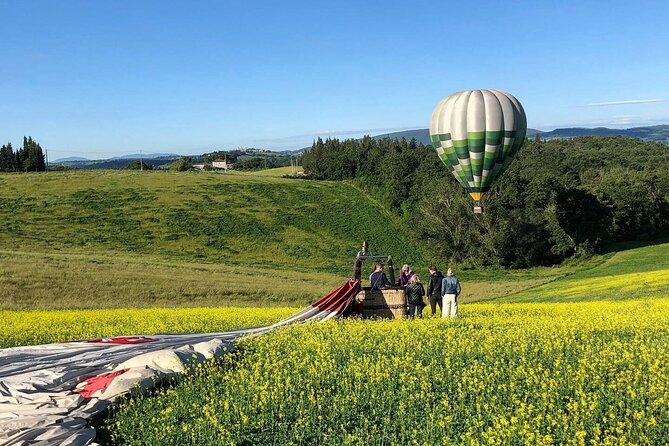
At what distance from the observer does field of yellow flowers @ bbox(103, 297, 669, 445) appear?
7969 millimetres

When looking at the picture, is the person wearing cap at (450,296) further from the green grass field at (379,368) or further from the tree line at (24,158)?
the tree line at (24,158)

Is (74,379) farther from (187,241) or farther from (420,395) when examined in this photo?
(187,241)

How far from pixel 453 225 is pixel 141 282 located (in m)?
40.1

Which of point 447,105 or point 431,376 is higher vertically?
point 447,105

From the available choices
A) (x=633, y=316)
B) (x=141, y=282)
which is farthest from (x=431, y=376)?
(x=141, y=282)

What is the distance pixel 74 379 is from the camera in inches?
406

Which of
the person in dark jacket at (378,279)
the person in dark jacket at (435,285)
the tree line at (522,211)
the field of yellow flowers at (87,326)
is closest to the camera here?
the field of yellow flowers at (87,326)

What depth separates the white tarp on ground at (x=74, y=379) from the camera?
318 inches

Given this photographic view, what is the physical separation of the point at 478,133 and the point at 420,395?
2154cm

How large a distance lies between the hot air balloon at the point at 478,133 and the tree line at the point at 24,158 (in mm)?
111820

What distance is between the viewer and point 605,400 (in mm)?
8672

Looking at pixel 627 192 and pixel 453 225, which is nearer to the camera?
pixel 453 225

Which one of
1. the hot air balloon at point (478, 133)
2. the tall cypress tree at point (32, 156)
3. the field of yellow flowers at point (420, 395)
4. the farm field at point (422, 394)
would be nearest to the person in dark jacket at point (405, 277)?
the farm field at point (422, 394)

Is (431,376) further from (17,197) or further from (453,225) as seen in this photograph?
(17,197)
